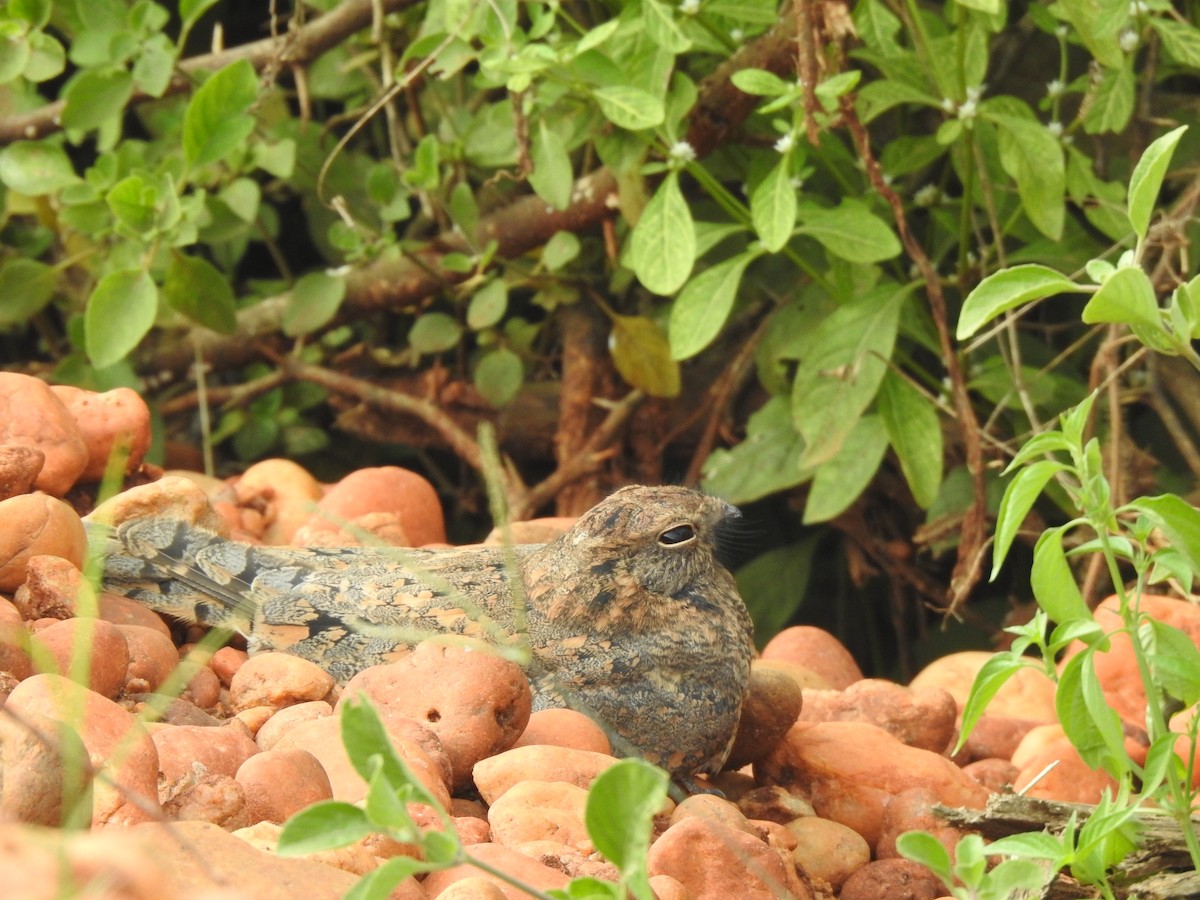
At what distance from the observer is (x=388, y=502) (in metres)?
3.72

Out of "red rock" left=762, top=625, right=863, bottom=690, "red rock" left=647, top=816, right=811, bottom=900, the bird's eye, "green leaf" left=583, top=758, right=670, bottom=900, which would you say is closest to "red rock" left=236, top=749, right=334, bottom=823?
"red rock" left=647, top=816, right=811, bottom=900

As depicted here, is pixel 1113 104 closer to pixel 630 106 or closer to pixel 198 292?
pixel 630 106

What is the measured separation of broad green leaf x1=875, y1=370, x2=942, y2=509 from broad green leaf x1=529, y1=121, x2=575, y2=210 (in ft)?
3.26

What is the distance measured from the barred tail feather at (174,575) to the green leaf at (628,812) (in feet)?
5.56

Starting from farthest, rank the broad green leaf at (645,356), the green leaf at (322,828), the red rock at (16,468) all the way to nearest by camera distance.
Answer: the broad green leaf at (645,356) → the red rock at (16,468) → the green leaf at (322,828)

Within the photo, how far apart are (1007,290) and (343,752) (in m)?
1.17

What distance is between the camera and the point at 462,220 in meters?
4.20

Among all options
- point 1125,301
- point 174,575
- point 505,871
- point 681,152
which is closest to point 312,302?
point 681,152

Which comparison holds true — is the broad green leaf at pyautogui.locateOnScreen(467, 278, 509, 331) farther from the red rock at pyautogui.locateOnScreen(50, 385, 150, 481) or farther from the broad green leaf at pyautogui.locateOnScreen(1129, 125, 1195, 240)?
the broad green leaf at pyautogui.locateOnScreen(1129, 125, 1195, 240)

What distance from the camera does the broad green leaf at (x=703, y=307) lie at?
12.0 feet

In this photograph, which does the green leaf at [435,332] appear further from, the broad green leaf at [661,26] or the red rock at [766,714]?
the red rock at [766,714]

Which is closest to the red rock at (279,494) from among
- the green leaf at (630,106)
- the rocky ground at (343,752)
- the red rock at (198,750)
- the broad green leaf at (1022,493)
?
the rocky ground at (343,752)

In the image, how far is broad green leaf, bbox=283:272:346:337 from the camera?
14.6 feet

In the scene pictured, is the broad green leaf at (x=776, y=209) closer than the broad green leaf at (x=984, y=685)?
No
